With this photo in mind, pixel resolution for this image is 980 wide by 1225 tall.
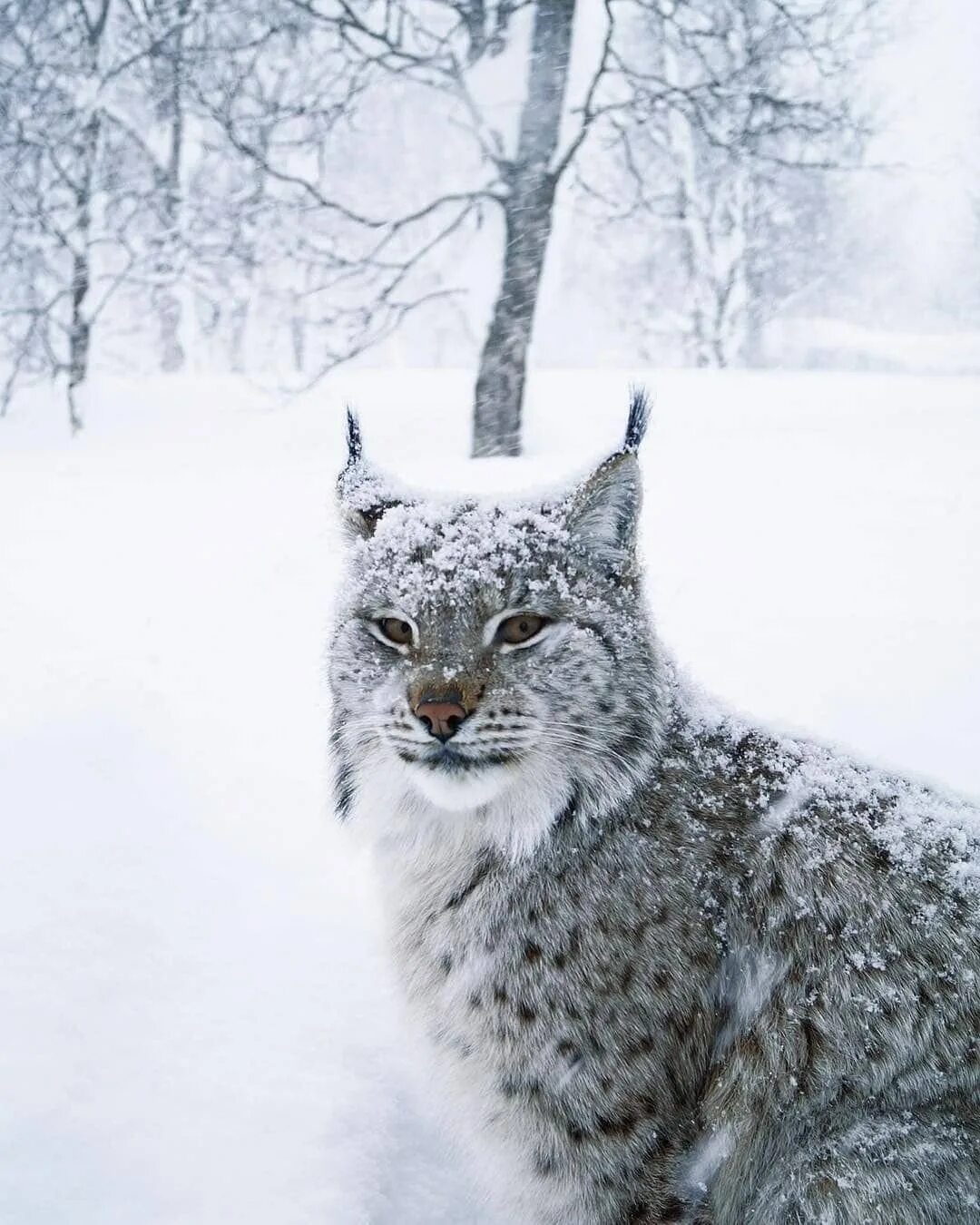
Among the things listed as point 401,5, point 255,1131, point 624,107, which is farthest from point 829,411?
point 255,1131

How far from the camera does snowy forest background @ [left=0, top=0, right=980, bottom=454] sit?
6.14 metres

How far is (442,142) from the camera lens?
9.27 metres

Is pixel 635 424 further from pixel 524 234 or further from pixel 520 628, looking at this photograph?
pixel 524 234

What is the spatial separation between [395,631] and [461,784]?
1.37 ft

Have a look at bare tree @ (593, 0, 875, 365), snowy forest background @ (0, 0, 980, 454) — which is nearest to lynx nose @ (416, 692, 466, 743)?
snowy forest background @ (0, 0, 980, 454)

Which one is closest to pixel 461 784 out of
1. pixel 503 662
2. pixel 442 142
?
pixel 503 662

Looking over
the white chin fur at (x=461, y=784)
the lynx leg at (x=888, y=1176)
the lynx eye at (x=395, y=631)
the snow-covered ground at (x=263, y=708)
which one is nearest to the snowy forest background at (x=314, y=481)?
the snow-covered ground at (x=263, y=708)

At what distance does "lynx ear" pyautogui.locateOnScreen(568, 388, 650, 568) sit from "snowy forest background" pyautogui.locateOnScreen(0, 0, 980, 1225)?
13.2 inches

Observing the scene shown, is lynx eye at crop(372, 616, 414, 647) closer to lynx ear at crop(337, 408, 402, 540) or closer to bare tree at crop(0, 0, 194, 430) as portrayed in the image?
lynx ear at crop(337, 408, 402, 540)

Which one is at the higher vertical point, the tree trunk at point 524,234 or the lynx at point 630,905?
the tree trunk at point 524,234

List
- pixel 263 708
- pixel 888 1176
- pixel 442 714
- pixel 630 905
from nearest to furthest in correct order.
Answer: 1. pixel 888 1176
2. pixel 442 714
3. pixel 630 905
4. pixel 263 708

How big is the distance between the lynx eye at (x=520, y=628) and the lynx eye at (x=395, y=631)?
0.70ft

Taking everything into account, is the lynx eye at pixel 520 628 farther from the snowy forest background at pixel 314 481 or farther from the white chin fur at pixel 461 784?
the snowy forest background at pixel 314 481

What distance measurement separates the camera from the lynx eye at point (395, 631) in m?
2.19
